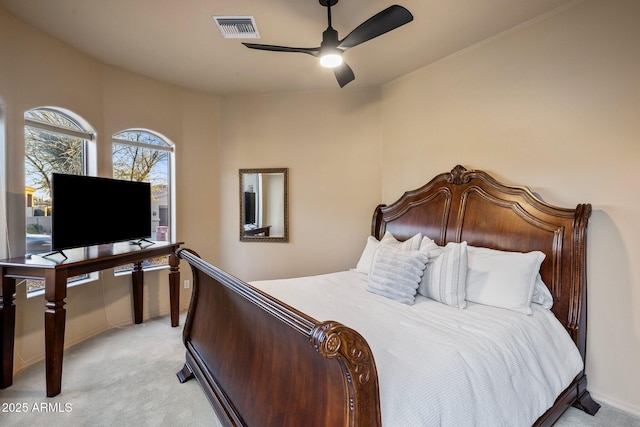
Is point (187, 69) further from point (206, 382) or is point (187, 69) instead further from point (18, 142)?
point (206, 382)

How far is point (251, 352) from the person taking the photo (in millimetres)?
1631

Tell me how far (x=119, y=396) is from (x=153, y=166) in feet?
8.66

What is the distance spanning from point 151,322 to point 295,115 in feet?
10.3

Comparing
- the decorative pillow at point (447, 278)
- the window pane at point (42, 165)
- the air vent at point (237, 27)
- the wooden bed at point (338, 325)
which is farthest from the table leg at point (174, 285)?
the decorative pillow at point (447, 278)

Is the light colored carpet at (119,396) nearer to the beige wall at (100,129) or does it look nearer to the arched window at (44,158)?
the beige wall at (100,129)

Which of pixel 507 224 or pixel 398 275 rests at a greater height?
pixel 507 224

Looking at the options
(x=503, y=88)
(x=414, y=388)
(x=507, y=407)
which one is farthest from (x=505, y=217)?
(x=414, y=388)

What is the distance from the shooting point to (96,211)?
9.11 feet

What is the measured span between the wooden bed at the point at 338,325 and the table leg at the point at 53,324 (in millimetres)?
836

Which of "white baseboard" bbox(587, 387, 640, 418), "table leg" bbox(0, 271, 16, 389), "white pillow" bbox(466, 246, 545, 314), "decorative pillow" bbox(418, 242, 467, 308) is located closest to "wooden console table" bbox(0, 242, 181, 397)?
"table leg" bbox(0, 271, 16, 389)

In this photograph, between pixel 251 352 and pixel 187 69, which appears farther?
pixel 187 69

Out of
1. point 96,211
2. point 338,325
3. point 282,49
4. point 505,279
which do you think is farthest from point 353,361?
point 96,211


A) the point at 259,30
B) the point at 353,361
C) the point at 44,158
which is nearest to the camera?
the point at 353,361

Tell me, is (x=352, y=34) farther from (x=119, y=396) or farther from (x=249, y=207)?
(x=119, y=396)
